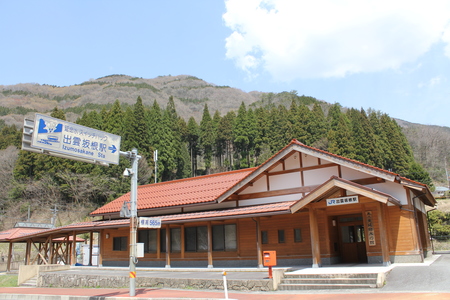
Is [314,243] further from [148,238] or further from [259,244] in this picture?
[148,238]

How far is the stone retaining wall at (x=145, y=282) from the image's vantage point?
11.0 meters

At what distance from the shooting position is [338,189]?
13578 mm

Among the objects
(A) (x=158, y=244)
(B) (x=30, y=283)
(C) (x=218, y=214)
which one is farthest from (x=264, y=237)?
(B) (x=30, y=283)

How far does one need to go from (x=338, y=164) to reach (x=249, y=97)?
144997mm

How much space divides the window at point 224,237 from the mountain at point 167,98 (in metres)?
51.8

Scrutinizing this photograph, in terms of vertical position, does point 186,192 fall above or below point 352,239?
above

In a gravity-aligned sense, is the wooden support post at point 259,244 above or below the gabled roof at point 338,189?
below

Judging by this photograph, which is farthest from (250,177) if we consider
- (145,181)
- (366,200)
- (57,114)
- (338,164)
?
(57,114)

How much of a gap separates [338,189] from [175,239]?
28.9 ft

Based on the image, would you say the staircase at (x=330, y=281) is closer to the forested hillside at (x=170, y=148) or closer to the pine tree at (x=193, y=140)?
the forested hillside at (x=170, y=148)

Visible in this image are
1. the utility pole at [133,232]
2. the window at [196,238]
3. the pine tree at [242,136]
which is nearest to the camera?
the utility pole at [133,232]

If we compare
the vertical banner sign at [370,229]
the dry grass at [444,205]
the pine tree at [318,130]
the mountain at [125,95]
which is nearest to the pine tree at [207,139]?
the pine tree at [318,130]

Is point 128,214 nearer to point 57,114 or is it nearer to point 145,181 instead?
point 145,181

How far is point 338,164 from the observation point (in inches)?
588
